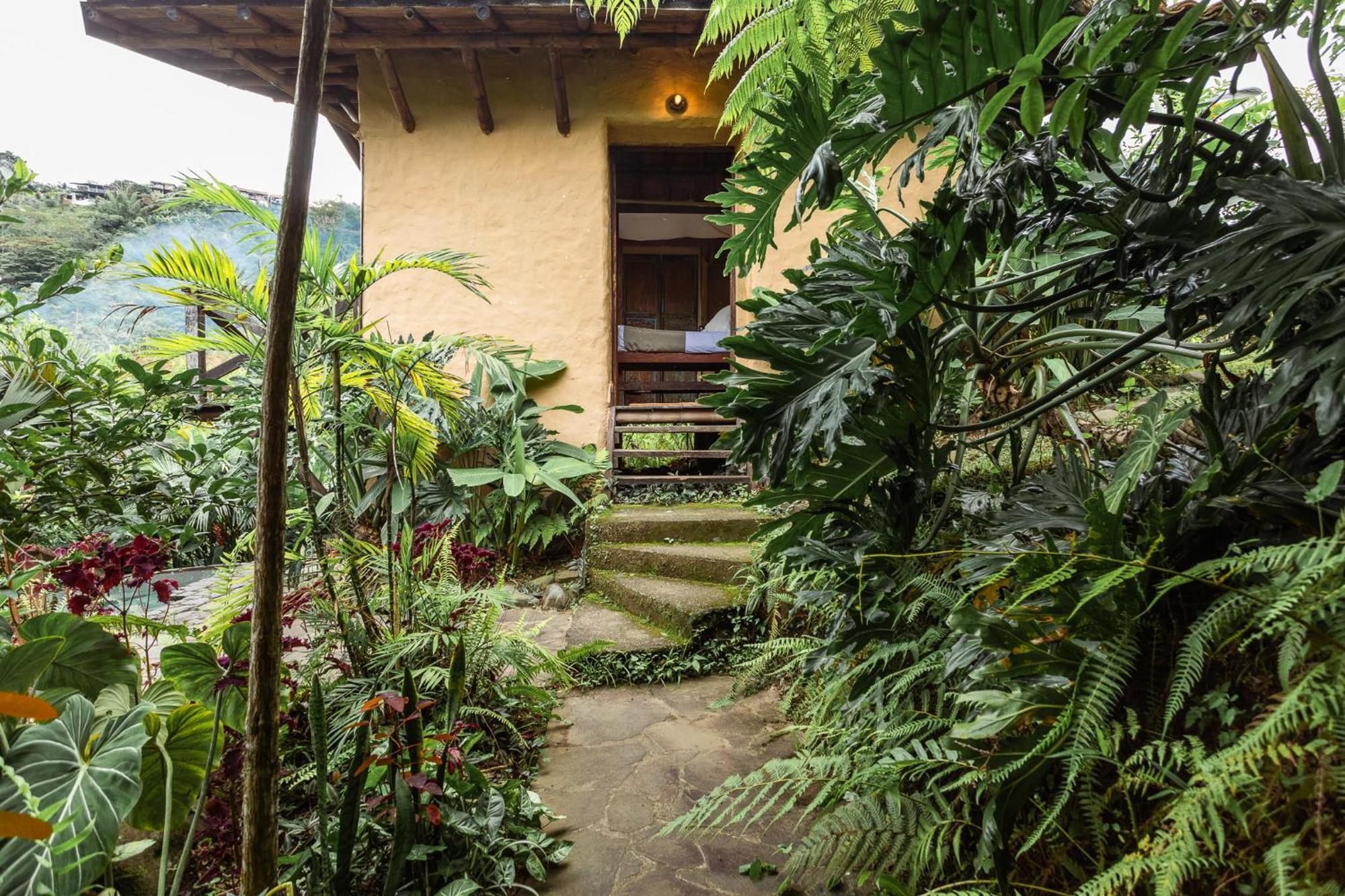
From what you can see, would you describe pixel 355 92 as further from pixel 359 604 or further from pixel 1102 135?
pixel 1102 135

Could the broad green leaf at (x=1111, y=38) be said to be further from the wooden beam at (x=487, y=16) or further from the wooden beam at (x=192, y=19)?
the wooden beam at (x=192, y=19)

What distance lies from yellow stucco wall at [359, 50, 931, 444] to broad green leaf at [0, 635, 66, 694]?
3.91 meters

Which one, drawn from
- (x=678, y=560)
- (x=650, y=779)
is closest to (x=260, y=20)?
(x=678, y=560)

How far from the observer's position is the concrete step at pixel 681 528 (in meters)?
3.70

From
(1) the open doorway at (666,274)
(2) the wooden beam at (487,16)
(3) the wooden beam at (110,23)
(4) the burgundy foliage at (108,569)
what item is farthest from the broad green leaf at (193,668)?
(3) the wooden beam at (110,23)

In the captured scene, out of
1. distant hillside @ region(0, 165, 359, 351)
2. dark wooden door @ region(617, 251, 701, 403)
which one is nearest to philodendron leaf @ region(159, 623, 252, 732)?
dark wooden door @ region(617, 251, 701, 403)

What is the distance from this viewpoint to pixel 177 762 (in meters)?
1.12

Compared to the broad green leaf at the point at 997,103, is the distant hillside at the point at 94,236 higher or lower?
higher

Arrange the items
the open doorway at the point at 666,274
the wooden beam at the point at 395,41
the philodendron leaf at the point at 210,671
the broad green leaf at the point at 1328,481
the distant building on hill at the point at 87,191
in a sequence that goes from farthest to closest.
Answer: the distant building on hill at the point at 87,191, the open doorway at the point at 666,274, the wooden beam at the point at 395,41, the philodendron leaf at the point at 210,671, the broad green leaf at the point at 1328,481

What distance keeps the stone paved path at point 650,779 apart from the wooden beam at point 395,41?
4194 millimetres

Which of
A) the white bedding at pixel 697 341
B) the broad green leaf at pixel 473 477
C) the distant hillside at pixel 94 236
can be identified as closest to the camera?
the broad green leaf at pixel 473 477

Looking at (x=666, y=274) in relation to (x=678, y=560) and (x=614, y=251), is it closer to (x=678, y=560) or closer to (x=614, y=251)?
(x=614, y=251)

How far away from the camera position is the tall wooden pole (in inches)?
33.1

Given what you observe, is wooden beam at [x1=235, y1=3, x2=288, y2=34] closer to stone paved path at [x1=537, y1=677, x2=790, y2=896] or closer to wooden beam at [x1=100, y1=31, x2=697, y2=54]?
wooden beam at [x1=100, y1=31, x2=697, y2=54]
